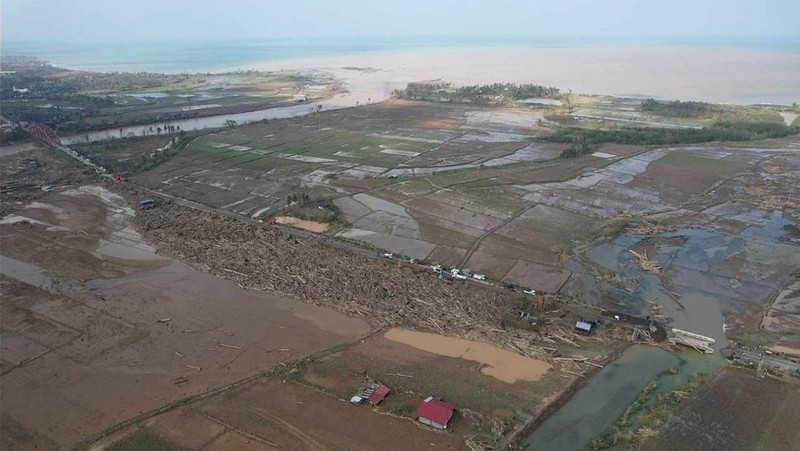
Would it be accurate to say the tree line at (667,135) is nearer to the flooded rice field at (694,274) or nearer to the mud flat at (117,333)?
the flooded rice field at (694,274)

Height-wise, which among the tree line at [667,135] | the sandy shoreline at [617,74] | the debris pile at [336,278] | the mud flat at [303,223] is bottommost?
the debris pile at [336,278]

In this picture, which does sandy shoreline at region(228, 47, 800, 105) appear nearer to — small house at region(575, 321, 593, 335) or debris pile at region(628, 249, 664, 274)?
debris pile at region(628, 249, 664, 274)

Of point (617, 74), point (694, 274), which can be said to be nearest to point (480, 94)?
point (617, 74)

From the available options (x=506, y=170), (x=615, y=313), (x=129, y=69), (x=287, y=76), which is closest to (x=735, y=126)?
(x=506, y=170)

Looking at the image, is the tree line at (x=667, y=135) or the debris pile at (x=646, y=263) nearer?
the debris pile at (x=646, y=263)

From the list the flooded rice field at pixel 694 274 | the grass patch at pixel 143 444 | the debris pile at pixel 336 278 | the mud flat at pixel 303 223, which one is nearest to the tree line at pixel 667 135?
the flooded rice field at pixel 694 274

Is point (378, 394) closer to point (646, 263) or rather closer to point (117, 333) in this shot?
point (117, 333)
